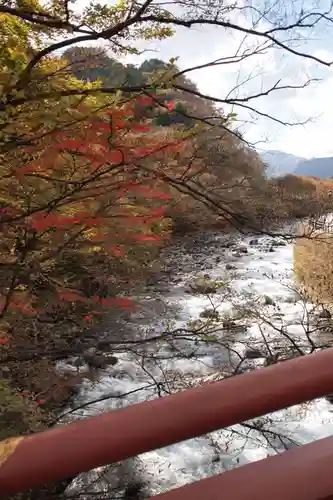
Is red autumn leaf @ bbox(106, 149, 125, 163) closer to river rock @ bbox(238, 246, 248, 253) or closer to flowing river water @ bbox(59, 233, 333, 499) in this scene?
flowing river water @ bbox(59, 233, 333, 499)

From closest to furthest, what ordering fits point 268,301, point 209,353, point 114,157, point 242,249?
point 114,157 → point 209,353 → point 268,301 → point 242,249

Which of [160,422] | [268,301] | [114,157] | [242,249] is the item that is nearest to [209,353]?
[268,301]

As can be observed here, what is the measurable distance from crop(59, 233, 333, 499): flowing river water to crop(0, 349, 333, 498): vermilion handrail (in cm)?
156

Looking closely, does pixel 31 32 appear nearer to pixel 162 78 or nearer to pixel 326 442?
pixel 162 78

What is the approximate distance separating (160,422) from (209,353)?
8818 millimetres

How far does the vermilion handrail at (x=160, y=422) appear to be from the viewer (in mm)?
756

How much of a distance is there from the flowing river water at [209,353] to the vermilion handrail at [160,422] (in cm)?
156

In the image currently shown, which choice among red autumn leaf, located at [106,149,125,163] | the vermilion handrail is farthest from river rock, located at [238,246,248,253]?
the vermilion handrail

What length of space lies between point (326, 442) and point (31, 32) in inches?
90.1

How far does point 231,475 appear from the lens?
880 millimetres

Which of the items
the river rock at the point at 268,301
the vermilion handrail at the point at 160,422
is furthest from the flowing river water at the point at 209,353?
the vermilion handrail at the point at 160,422

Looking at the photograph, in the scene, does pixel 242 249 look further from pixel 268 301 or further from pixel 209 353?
pixel 209 353

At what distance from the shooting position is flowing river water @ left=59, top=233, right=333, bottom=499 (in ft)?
18.2

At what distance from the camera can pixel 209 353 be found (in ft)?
30.9
